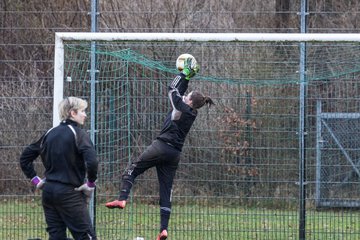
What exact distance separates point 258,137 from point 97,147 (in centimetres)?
224

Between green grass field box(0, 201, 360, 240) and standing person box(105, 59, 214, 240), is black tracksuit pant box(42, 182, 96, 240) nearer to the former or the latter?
standing person box(105, 59, 214, 240)

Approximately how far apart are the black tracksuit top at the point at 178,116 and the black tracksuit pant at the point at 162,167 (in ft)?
0.32

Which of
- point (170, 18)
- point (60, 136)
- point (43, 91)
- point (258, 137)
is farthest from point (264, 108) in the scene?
point (60, 136)

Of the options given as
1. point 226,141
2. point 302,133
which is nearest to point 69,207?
point 226,141

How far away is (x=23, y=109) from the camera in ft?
41.9

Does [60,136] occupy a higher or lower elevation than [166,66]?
lower

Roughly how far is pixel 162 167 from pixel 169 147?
0.29m

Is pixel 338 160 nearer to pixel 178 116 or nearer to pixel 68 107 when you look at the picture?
pixel 178 116

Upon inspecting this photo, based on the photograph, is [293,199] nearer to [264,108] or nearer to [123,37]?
[264,108]

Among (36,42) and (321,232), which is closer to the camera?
(321,232)

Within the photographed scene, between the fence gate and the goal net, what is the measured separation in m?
0.01

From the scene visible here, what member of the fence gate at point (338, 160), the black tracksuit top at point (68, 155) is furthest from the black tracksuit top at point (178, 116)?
the fence gate at point (338, 160)

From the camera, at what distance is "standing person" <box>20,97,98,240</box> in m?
8.91

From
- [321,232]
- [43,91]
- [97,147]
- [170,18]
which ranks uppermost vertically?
[170,18]
